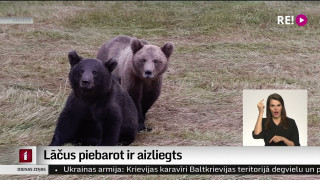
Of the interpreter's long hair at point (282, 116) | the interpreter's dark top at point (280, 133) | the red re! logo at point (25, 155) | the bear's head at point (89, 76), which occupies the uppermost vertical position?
the bear's head at point (89, 76)

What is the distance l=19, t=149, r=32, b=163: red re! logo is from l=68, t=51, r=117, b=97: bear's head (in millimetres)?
509

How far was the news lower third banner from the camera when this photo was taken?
2959mm

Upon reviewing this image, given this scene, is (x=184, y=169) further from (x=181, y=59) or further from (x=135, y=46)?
(x=181, y=59)

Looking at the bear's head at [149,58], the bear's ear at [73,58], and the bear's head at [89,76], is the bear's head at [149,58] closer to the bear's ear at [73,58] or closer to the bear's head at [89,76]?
the bear's head at [89,76]

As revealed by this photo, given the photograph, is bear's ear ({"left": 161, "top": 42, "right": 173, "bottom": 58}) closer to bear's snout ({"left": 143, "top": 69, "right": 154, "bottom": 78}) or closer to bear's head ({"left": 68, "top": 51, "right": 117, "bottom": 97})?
bear's snout ({"left": 143, "top": 69, "right": 154, "bottom": 78})

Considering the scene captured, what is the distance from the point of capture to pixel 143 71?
4074mm

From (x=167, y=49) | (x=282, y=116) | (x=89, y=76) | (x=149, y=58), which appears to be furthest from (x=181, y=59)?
(x=282, y=116)

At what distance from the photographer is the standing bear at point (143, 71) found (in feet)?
13.3

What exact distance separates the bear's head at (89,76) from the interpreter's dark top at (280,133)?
0.95 metres

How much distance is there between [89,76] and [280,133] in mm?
1093

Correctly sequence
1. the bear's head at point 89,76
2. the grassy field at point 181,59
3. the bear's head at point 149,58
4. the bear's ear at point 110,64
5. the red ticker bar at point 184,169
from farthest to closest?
the bear's head at point 149,58, the grassy field at point 181,59, the bear's ear at point 110,64, the bear's head at point 89,76, the red ticker bar at point 184,169

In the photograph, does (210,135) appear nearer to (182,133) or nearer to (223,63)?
(182,133)

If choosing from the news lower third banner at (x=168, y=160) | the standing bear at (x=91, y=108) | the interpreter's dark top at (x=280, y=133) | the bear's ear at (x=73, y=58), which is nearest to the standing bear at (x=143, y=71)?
the standing bear at (x=91, y=108)

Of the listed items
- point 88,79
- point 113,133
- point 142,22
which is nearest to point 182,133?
point 113,133
